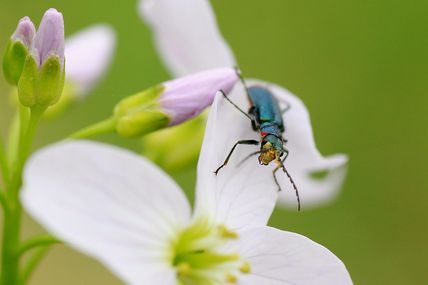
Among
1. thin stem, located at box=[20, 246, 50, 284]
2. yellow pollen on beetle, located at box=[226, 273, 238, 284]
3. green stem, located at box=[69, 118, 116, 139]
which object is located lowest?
yellow pollen on beetle, located at box=[226, 273, 238, 284]

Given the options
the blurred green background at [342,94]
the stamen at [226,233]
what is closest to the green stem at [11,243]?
the stamen at [226,233]

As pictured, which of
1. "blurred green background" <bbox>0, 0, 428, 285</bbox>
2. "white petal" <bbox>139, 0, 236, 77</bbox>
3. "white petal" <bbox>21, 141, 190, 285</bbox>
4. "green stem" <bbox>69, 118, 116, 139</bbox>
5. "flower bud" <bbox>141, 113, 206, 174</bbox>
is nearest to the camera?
"white petal" <bbox>21, 141, 190, 285</bbox>

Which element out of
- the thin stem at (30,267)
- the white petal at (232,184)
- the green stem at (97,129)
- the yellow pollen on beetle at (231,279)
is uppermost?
the green stem at (97,129)

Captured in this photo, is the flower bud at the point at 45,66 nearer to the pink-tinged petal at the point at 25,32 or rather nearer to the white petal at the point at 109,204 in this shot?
the pink-tinged petal at the point at 25,32

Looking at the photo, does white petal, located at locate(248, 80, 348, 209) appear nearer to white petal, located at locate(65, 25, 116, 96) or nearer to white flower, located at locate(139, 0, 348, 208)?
white flower, located at locate(139, 0, 348, 208)

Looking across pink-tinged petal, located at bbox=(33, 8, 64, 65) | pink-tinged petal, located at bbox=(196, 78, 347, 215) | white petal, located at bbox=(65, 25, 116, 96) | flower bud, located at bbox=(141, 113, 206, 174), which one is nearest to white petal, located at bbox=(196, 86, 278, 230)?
pink-tinged petal, located at bbox=(196, 78, 347, 215)

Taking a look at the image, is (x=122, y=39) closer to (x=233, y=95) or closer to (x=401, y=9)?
(x=401, y=9)
